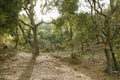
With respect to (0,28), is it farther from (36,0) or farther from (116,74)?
(36,0)

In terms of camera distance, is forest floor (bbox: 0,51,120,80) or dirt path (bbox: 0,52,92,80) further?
forest floor (bbox: 0,51,120,80)

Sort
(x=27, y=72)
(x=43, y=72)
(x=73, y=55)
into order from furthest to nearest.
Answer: (x=73, y=55)
(x=43, y=72)
(x=27, y=72)

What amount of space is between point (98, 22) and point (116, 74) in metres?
4.82

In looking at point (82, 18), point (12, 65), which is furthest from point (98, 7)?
point (12, 65)

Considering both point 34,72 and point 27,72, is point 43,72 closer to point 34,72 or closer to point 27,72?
point 34,72

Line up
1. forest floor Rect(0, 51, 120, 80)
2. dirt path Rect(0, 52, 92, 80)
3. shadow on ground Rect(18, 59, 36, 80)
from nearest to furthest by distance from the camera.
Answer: shadow on ground Rect(18, 59, 36, 80) → dirt path Rect(0, 52, 92, 80) → forest floor Rect(0, 51, 120, 80)

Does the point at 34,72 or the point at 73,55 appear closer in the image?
the point at 34,72

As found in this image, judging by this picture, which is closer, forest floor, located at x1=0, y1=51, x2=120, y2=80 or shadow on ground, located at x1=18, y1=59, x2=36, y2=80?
shadow on ground, located at x1=18, y1=59, x2=36, y2=80

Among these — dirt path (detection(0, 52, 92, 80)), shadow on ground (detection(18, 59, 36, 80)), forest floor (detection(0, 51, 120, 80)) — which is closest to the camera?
shadow on ground (detection(18, 59, 36, 80))

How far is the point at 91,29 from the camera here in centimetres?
2273

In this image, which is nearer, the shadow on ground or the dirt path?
the shadow on ground

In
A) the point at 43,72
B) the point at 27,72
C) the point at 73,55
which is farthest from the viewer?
the point at 73,55

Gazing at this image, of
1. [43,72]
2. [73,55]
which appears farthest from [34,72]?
[73,55]

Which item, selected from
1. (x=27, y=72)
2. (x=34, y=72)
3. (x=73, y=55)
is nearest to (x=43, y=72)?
(x=34, y=72)
